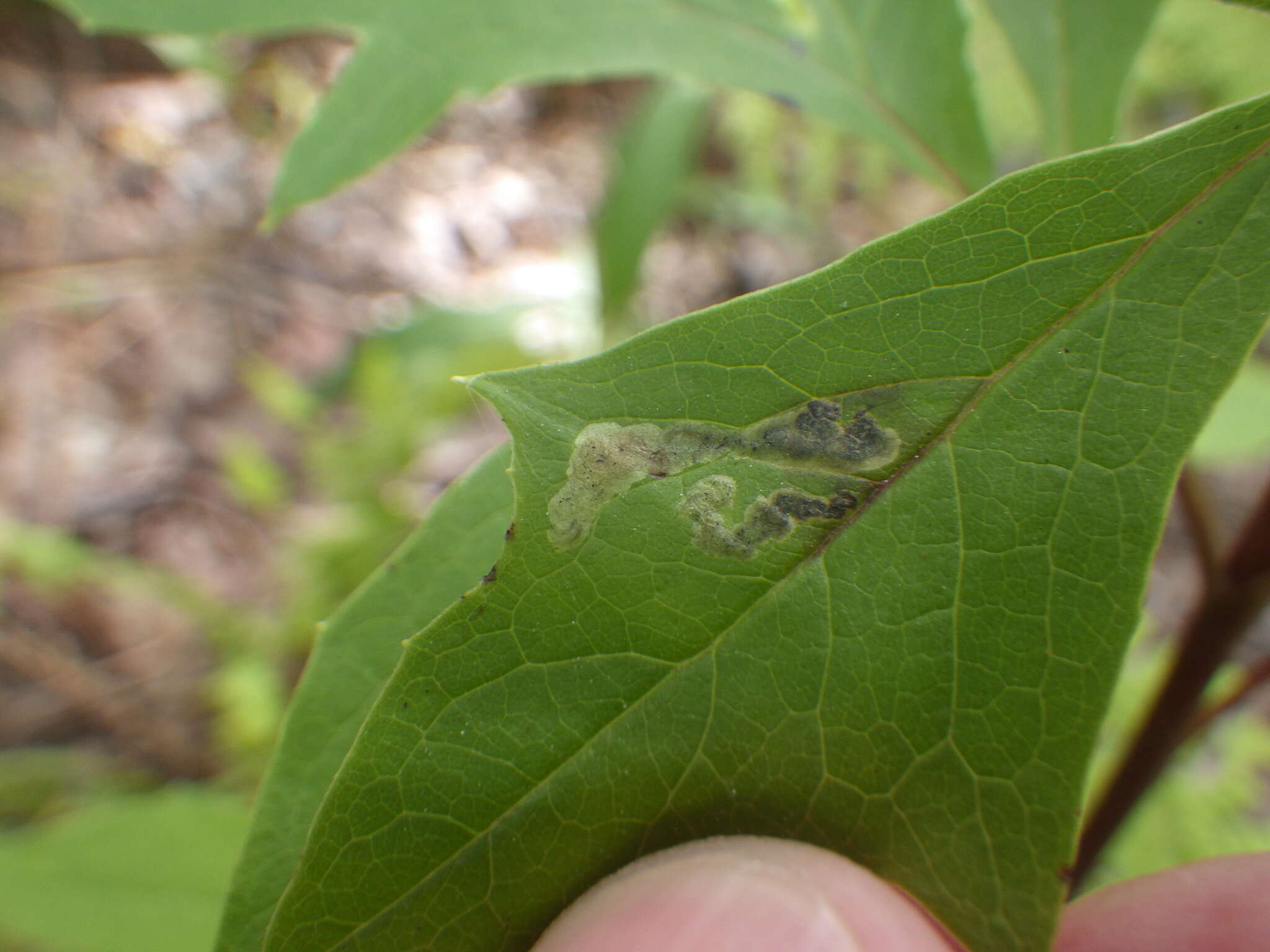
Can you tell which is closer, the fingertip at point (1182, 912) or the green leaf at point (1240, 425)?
the fingertip at point (1182, 912)

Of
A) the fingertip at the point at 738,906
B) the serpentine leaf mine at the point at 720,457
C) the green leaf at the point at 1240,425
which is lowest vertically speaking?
the green leaf at the point at 1240,425

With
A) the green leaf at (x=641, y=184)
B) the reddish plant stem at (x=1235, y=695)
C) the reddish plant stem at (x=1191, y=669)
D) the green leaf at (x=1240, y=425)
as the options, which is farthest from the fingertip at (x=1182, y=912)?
the green leaf at (x=641, y=184)

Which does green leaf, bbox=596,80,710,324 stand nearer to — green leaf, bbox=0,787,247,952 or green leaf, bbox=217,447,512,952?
green leaf, bbox=0,787,247,952

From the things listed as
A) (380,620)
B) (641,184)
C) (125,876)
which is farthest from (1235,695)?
(641,184)

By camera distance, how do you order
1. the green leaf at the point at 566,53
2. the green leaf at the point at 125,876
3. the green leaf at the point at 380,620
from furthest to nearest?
1. the green leaf at the point at 125,876
2. the green leaf at the point at 566,53
3. the green leaf at the point at 380,620

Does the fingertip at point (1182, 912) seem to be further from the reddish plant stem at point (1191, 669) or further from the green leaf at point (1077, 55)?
the green leaf at point (1077, 55)

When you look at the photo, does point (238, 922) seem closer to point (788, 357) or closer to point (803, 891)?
point (803, 891)


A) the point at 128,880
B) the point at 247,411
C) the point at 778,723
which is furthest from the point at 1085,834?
the point at 247,411
